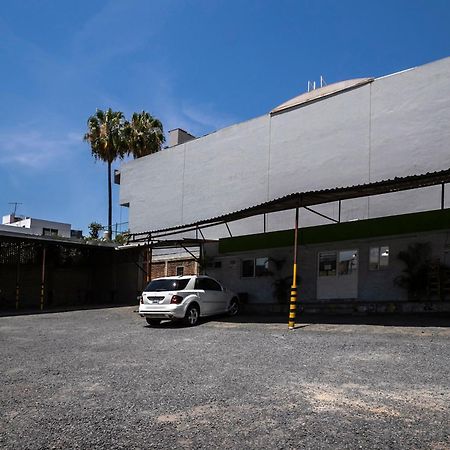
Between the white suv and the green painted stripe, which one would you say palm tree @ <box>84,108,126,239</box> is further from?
the white suv

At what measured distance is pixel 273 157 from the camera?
24.2 m

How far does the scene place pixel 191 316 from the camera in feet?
55.9

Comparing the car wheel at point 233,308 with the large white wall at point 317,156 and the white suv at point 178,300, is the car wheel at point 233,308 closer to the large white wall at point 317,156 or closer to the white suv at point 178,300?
the white suv at point 178,300

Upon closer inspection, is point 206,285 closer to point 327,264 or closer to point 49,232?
point 327,264

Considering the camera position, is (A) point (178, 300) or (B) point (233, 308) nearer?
(A) point (178, 300)

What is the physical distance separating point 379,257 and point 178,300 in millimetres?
8092

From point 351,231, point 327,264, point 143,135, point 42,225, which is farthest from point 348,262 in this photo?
point 42,225

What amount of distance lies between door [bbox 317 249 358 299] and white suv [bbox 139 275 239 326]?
5.14 metres

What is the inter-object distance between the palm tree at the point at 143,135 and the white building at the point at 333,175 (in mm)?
8881

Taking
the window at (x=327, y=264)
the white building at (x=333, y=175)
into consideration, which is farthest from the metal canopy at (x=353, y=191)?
the window at (x=327, y=264)

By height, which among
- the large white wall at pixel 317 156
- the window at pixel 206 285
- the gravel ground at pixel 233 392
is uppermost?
the large white wall at pixel 317 156

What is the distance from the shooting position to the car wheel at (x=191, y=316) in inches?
663

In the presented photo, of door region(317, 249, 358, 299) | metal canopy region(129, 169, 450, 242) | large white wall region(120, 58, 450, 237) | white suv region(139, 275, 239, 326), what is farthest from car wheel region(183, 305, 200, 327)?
large white wall region(120, 58, 450, 237)

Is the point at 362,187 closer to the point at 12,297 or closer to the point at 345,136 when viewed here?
the point at 345,136
